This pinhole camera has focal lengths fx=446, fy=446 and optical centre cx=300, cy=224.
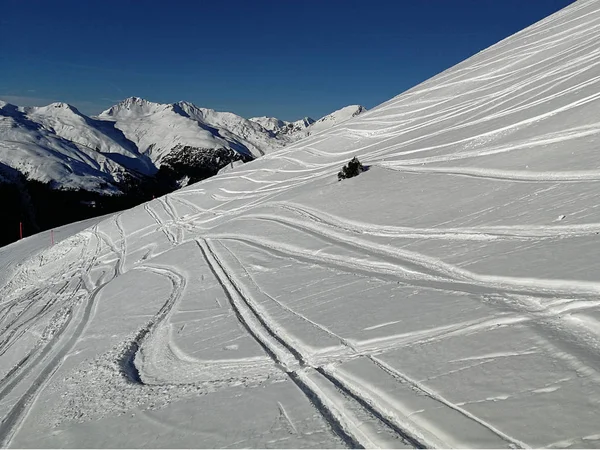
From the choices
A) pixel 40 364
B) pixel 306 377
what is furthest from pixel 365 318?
pixel 40 364

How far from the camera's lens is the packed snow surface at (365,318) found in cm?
517

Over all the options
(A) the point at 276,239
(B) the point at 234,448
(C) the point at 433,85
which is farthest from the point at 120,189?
(B) the point at 234,448

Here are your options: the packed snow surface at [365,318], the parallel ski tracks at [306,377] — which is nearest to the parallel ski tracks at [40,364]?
the packed snow surface at [365,318]

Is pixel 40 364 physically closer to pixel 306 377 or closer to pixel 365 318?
pixel 306 377

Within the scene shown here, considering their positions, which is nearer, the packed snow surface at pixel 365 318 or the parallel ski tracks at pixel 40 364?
the packed snow surface at pixel 365 318

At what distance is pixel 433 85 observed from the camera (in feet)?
143

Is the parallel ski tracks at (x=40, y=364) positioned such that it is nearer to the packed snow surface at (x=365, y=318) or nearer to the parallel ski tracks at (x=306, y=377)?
the packed snow surface at (x=365, y=318)

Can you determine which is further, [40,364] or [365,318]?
[40,364]

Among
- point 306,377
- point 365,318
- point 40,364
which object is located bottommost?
point 40,364

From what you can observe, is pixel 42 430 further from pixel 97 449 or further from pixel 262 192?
pixel 262 192

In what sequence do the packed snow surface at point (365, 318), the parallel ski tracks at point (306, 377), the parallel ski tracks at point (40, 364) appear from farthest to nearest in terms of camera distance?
the parallel ski tracks at point (40, 364), the packed snow surface at point (365, 318), the parallel ski tracks at point (306, 377)

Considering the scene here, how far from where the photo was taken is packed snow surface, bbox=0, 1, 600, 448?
5168mm

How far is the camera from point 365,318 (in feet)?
26.2

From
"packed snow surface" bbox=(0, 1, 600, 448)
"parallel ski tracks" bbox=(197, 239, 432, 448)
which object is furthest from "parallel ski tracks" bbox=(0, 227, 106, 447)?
"parallel ski tracks" bbox=(197, 239, 432, 448)
